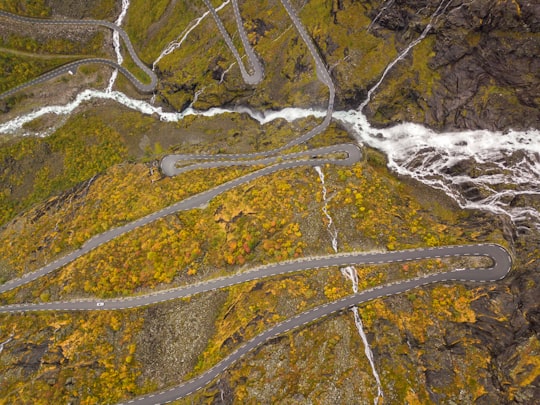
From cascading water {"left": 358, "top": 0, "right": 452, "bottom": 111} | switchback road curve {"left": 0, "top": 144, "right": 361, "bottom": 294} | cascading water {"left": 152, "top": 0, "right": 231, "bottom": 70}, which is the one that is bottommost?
switchback road curve {"left": 0, "top": 144, "right": 361, "bottom": 294}

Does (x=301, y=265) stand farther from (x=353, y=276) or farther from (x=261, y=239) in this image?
(x=353, y=276)

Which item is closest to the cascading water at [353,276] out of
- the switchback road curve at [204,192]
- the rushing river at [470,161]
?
the switchback road curve at [204,192]

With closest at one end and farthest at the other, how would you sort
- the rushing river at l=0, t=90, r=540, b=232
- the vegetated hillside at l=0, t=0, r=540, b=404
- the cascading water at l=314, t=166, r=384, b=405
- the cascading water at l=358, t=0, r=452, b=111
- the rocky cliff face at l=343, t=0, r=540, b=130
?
the cascading water at l=314, t=166, r=384, b=405 < the vegetated hillside at l=0, t=0, r=540, b=404 < the rocky cliff face at l=343, t=0, r=540, b=130 < the rushing river at l=0, t=90, r=540, b=232 < the cascading water at l=358, t=0, r=452, b=111

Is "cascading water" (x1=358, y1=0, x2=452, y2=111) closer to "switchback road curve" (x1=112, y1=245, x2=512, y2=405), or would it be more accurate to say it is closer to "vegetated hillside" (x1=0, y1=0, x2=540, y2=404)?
"vegetated hillside" (x1=0, y1=0, x2=540, y2=404)

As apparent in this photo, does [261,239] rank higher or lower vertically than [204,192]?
lower

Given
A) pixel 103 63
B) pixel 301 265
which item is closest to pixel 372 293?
pixel 301 265

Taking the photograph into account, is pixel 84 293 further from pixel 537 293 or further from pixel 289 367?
pixel 537 293

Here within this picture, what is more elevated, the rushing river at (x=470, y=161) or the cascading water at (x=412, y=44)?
the cascading water at (x=412, y=44)

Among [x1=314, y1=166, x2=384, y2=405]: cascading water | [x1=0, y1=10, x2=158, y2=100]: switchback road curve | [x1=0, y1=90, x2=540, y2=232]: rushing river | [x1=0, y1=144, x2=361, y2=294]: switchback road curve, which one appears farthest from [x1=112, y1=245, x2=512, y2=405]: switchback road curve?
[x1=0, y1=10, x2=158, y2=100]: switchback road curve

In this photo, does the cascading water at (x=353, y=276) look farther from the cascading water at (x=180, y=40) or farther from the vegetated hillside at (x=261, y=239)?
the cascading water at (x=180, y=40)
